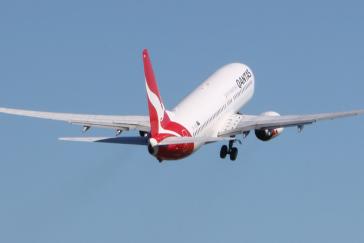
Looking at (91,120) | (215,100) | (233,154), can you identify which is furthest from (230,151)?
(91,120)

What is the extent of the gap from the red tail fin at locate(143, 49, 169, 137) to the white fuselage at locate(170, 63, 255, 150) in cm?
347

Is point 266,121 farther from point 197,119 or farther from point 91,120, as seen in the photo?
point 91,120

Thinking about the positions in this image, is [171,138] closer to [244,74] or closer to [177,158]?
[177,158]

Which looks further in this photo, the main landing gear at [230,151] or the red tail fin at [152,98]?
the main landing gear at [230,151]

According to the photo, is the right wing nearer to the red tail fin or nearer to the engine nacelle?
the red tail fin

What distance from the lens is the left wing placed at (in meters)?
97.1

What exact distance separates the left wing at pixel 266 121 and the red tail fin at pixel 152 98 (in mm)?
11491

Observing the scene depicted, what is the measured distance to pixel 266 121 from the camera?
101 m

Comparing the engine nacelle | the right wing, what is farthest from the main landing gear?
the right wing

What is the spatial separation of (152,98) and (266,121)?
537 inches

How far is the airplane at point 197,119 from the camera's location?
3536 inches

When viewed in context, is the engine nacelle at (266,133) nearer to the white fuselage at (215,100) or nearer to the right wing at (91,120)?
the white fuselage at (215,100)

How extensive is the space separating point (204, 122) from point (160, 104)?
7.13 meters

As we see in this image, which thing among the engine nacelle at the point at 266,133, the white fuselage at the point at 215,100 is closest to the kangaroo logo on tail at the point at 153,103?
the white fuselage at the point at 215,100
